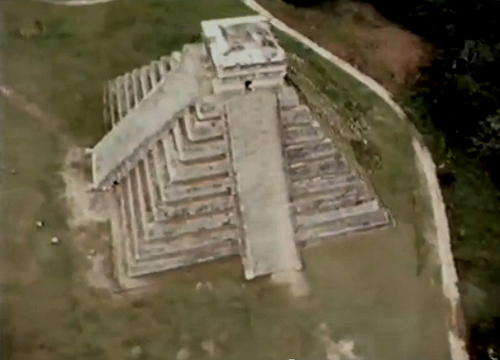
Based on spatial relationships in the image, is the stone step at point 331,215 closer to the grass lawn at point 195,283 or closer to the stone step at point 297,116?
the grass lawn at point 195,283

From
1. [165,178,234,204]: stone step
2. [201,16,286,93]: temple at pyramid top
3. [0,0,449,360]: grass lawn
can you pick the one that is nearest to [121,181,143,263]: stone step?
[0,0,449,360]: grass lawn

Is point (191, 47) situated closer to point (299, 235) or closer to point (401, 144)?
point (299, 235)

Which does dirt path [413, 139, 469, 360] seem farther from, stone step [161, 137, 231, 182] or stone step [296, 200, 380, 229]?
stone step [161, 137, 231, 182]

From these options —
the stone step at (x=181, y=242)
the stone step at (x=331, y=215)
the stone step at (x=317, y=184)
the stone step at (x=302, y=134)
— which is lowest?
the stone step at (x=331, y=215)

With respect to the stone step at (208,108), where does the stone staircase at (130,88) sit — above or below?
below

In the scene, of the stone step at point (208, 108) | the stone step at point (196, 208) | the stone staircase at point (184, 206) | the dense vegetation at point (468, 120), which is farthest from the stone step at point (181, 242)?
the dense vegetation at point (468, 120)

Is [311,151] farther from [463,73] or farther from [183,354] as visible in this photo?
[463,73]
